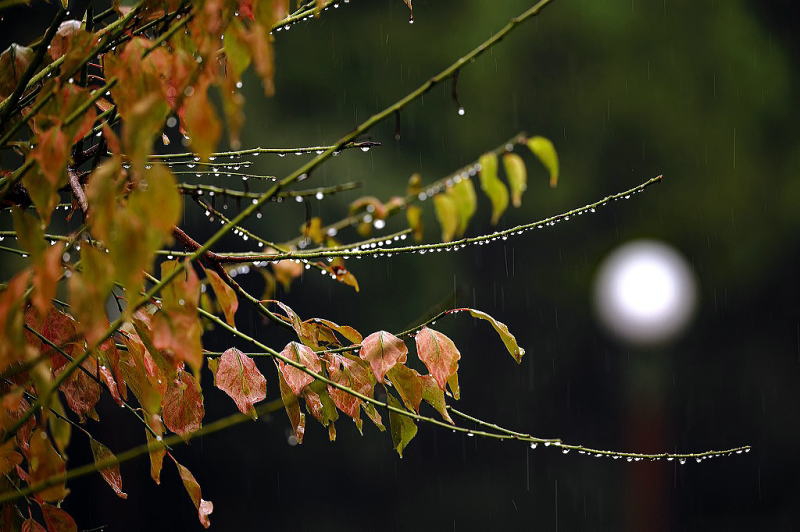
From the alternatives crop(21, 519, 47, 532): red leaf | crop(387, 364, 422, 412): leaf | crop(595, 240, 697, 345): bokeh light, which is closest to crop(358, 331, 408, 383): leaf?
crop(387, 364, 422, 412): leaf

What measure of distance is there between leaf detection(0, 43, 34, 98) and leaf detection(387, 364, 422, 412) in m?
0.61

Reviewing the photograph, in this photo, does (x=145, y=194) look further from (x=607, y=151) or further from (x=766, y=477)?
(x=766, y=477)

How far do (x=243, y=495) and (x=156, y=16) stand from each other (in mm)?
6953

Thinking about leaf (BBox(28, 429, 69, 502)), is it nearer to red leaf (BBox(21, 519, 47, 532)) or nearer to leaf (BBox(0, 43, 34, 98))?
red leaf (BBox(21, 519, 47, 532))

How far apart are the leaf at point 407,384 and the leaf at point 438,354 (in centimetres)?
3

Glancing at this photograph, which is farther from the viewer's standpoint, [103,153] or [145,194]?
[103,153]

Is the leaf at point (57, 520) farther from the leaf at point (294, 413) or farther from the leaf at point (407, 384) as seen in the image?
the leaf at point (407, 384)

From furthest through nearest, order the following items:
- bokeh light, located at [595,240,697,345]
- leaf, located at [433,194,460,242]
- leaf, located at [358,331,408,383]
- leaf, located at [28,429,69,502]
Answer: bokeh light, located at [595,240,697,345] → leaf, located at [358,331,408,383] → leaf, located at [28,429,69,502] → leaf, located at [433,194,460,242]

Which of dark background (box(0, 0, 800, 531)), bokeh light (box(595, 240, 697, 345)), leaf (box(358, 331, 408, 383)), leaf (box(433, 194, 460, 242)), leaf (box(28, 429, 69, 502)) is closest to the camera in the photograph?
leaf (box(433, 194, 460, 242))

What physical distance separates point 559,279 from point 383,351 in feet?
22.1

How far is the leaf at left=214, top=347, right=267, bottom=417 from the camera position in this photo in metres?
1.19

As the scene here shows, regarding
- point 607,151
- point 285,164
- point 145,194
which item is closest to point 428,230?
point 285,164

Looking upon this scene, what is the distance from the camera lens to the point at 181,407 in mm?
1171

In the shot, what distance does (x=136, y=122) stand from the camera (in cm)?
67
